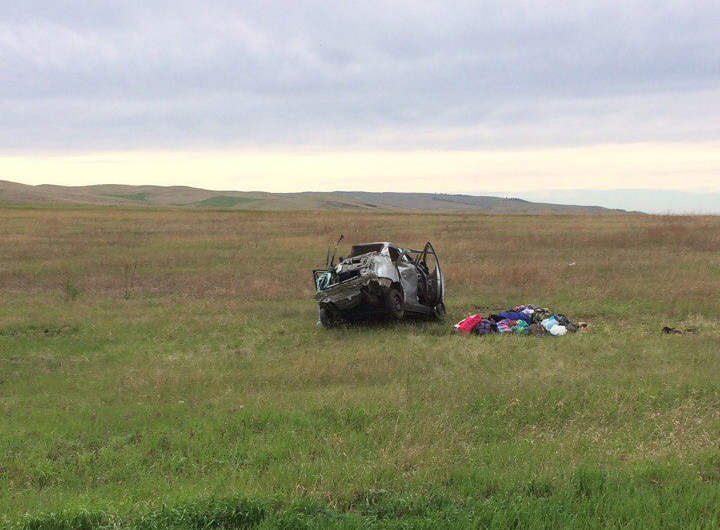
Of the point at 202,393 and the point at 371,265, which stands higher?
the point at 371,265

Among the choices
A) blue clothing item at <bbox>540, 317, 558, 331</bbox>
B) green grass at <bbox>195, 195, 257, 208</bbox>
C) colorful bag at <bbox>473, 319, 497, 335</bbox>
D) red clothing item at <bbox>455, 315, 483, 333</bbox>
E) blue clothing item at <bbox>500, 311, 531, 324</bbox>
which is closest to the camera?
blue clothing item at <bbox>540, 317, 558, 331</bbox>

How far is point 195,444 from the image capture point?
5836 mm

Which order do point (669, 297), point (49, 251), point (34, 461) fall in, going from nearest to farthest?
point (34, 461) → point (669, 297) → point (49, 251)

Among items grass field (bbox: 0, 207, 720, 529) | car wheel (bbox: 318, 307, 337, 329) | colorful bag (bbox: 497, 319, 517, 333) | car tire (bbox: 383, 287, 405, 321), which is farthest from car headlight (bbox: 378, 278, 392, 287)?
colorful bag (bbox: 497, 319, 517, 333)

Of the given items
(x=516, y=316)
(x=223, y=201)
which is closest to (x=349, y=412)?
(x=516, y=316)

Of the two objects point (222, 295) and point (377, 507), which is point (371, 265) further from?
point (377, 507)

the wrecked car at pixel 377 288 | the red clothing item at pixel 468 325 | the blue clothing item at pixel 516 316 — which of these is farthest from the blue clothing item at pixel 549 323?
the wrecked car at pixel 377 288

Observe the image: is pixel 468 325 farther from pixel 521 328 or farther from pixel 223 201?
pixel 223 201

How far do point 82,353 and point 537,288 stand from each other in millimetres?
11893

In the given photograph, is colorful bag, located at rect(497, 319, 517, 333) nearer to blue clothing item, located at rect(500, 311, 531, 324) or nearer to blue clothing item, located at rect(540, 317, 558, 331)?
blue clothing item, located at rect(500, 311, 531, 324)

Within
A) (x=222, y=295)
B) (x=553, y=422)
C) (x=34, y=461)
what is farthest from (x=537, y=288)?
(x=34, y=461)

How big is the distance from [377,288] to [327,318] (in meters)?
1.43

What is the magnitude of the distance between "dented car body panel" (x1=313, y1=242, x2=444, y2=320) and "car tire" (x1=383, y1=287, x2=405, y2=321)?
0.07ft

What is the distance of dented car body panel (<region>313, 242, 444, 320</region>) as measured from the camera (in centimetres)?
1179
